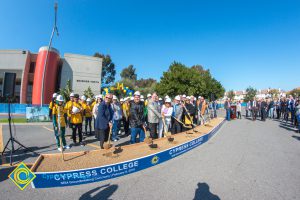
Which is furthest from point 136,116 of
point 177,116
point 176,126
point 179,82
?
point 179,82

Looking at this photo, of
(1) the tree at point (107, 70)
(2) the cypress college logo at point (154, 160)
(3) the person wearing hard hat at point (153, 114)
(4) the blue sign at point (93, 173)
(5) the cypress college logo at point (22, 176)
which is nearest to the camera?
(5) the cypress college logo at point (22, 176)

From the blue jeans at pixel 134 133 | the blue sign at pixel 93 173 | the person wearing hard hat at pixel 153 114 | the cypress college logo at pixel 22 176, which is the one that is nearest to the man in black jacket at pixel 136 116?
the blue jeans at pixel 134 133

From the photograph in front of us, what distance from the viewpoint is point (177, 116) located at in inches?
289

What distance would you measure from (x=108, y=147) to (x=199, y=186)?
2.59 meters

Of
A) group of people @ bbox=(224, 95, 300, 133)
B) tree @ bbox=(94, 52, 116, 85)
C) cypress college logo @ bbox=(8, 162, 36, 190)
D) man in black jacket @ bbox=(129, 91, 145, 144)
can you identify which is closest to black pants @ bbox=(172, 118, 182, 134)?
man in black jacket @ bbox=(129, 91, 145, 144)

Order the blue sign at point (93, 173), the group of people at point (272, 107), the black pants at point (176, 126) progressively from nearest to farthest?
the blue sign at point (93, 173) < the black pants at point (176, 126) < the group of people at point (272, 107)

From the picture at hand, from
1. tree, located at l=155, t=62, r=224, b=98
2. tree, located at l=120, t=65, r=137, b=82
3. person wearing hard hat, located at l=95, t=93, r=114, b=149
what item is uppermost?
tree, located at l=120, t=65, r=137, b=82

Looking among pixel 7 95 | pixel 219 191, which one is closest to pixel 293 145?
pixel 219 191

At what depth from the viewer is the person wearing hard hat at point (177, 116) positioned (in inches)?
285

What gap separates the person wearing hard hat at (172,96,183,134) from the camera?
23.8ft

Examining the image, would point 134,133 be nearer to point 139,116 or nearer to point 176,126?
point 139,116

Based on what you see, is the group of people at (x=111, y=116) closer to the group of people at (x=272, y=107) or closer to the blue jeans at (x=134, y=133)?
the blue jeans at (x=134, y=133)

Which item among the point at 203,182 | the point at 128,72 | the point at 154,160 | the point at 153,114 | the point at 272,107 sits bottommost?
the point at 203,182

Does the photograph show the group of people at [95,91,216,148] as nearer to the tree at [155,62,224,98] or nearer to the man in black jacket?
the man in black jacket
